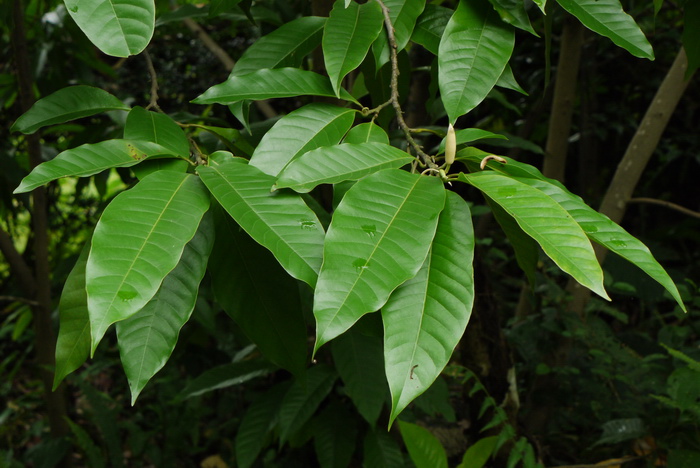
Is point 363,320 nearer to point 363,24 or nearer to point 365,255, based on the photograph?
point 365,255

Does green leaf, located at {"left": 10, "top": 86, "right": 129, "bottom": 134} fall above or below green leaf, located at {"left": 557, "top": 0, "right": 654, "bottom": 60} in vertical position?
below

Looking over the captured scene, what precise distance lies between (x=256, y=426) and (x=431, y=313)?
1186 millimetres

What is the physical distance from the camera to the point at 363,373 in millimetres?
1379

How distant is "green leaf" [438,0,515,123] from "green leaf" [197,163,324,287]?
0.68ft

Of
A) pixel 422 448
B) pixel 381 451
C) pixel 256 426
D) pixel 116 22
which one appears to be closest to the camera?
pixel 116 22

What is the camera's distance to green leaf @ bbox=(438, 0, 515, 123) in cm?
69

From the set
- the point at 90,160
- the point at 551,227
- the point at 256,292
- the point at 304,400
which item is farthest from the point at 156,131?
the point at 304,400

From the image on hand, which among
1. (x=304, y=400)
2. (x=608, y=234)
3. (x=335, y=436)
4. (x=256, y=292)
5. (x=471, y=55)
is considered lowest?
(x=335, y=436)

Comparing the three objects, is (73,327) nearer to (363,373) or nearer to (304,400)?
(363,373)

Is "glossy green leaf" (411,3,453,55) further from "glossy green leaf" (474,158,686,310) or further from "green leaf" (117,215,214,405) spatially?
"green leaf" (117,215,214,405)

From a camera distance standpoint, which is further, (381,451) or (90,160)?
(381,451)

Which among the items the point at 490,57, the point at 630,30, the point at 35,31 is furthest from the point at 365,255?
the point at 35,31

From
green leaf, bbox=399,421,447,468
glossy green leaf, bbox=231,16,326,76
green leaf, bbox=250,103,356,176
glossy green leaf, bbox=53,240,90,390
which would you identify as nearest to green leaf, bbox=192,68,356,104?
green leaf, bbox=250,103,356,176

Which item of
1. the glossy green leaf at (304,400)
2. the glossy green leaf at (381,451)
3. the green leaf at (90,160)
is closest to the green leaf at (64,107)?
the green leaf at (90,160)
